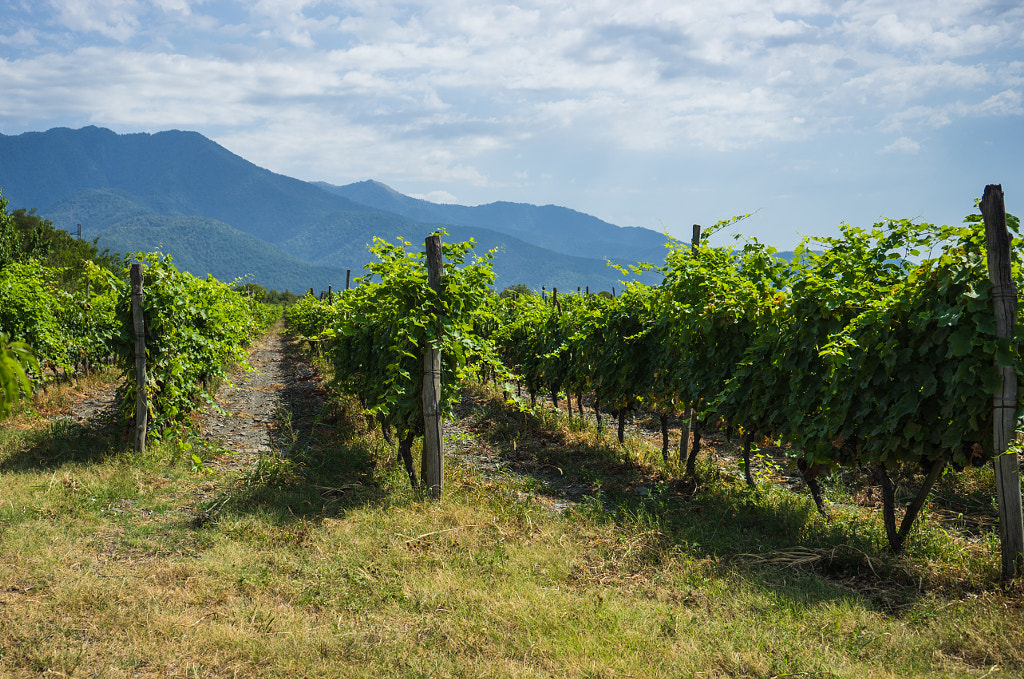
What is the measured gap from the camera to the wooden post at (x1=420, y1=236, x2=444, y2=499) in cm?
626

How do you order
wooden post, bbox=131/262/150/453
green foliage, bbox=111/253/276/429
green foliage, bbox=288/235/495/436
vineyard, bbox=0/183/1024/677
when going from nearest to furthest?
1. vineyard, bbox=0/183/1024/677
2. green foliage, bbox=288/235/495/436
3. wooden post, bbox=131/262/150/453
4. green foliage, bbox=111/253/276/429

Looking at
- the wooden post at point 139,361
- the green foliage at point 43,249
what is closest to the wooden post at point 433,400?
the wooden post at point 139,361

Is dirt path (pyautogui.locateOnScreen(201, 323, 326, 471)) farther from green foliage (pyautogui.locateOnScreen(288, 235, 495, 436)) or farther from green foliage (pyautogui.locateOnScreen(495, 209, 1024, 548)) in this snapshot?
green foliage (pyautogui.locateOnScreen(495, 209, 1024, 548))

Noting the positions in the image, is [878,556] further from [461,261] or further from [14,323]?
A: [14,323]

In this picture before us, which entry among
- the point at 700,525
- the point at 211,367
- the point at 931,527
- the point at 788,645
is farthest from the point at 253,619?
the point at 211,367

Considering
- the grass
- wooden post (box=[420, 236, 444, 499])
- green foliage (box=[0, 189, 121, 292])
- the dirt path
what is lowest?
the grass

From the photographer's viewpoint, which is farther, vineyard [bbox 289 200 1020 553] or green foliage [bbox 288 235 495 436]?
green foliage [bbox 288 235 495 436]

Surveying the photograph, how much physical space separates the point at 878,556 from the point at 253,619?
15.5 feet

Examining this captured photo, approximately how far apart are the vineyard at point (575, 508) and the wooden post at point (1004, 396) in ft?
0.17

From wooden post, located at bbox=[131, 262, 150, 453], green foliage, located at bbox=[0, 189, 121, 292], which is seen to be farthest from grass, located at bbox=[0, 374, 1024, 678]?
green foliage, located at bbox=[0, 189, 121, 292]

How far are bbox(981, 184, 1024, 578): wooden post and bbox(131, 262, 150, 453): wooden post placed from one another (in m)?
8.93

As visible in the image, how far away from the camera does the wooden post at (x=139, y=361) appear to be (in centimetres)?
755

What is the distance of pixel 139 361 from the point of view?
25.1 feet

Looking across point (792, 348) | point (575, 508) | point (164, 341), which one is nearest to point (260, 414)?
point (164, 341)
